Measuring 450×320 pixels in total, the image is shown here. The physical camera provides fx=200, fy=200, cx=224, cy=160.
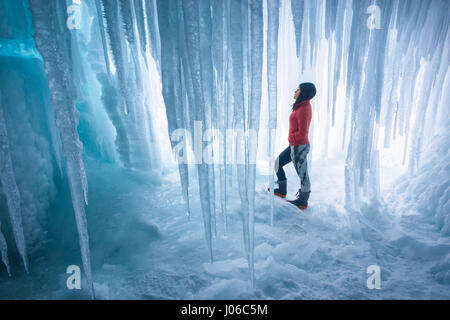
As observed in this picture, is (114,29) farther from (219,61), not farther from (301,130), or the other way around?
(301,130)

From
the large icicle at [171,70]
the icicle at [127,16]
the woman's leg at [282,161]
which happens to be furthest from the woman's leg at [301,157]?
the icicle at [127,16]

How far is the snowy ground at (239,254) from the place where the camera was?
6.04ft

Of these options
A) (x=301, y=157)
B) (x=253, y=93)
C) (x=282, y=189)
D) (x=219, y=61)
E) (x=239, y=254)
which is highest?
(x=219, y=61)

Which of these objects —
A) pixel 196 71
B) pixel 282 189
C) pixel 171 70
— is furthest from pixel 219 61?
pixel 282 189

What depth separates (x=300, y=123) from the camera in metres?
2.71

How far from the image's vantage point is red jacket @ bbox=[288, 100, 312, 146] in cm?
268

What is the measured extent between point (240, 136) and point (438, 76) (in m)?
4.33

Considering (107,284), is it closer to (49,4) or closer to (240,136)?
(240,136)

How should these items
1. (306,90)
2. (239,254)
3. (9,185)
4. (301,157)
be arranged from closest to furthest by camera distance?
(9,185) → (239,254) → (306,90) → (301,157)

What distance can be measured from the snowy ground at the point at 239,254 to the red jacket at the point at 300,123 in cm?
101

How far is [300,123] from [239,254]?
6.05 feet

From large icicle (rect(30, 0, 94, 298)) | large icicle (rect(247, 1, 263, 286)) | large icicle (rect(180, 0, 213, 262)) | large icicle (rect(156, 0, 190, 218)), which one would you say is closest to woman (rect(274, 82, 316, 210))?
large icicle (rect(247, 1, 263, 286))

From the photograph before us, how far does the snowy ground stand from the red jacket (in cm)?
101

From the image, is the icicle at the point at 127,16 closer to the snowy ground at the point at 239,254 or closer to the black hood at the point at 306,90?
the black hood at the point at 306,90
